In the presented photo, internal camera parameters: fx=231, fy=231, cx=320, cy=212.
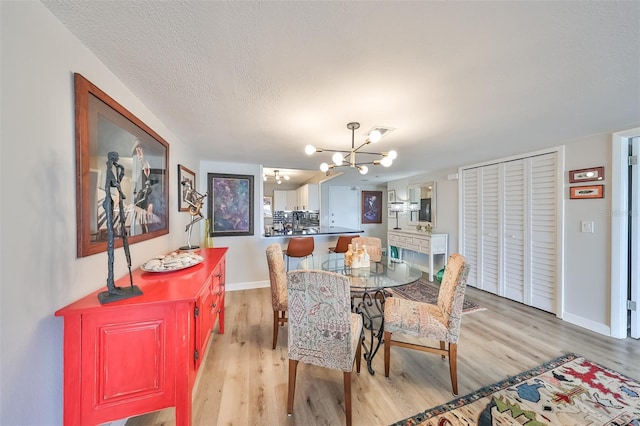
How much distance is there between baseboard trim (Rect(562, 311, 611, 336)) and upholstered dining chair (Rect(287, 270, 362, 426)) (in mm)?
3057

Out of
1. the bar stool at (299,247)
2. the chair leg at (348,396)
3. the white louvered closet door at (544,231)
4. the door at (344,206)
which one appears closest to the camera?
the chair leg at (348,396)

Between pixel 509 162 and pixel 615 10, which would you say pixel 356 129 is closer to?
pixel 615 10

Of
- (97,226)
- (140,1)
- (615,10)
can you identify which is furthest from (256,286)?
(615,10)

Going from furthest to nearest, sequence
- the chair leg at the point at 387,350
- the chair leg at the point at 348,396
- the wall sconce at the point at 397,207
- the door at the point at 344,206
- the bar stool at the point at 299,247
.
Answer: the door at the point at 344,206, the wall sconce at the point at 397,207, the bar stool at the point at 299,247, the chair leg at the point at 387,350, the chair leg at the point at 348,396

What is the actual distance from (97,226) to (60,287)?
325mm

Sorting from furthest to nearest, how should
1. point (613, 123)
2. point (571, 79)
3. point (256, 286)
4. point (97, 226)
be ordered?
1. point (256, 286)
2. point (613, 123)
3. point (571, 79)
4. point (97, 226)

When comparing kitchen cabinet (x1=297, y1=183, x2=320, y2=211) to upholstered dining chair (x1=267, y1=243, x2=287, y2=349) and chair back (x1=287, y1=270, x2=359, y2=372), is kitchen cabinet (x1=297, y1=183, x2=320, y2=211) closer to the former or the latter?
upholstered dining chair (x1=267, y1=243, x2=287, y2=349)

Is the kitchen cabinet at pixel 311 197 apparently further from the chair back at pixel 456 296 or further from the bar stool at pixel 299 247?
the chair back at pixel 456 296

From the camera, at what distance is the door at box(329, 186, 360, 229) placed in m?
6.88

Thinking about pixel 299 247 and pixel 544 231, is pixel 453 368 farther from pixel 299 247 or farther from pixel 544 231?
pixel 544 231

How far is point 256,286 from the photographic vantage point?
13.4 feet

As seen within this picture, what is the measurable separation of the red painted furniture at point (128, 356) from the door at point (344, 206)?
578 centimetres

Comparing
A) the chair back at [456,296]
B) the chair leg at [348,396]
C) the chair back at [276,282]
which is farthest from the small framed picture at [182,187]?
the chair back at [456,296]

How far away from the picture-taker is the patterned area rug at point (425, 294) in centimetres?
321
